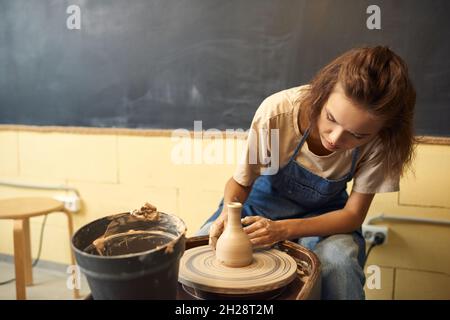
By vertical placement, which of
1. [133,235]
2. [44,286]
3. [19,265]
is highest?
[133,235]

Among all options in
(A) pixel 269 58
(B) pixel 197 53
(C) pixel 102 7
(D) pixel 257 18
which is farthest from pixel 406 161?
(C) pixel 102 7

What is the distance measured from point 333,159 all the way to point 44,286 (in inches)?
67.9

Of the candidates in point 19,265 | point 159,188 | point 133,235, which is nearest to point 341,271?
point 133,235

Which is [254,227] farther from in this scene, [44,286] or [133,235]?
[44,286]

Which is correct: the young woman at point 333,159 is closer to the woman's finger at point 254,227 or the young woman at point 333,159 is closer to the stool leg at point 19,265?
the woman's finger at point 254,227

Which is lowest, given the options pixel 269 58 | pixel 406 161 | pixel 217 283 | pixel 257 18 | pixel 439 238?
pixel 439 238

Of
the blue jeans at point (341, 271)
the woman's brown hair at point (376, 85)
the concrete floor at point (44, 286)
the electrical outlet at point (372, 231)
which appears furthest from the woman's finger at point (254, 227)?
the concrete floor at point (44, 286)

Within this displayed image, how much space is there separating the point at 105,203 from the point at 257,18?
1.22 metres

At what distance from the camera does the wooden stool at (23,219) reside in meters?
1.81

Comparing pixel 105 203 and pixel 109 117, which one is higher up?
pixel 109 117

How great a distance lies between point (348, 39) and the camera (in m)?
1.61

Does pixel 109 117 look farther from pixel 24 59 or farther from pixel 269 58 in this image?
pixel 269 58

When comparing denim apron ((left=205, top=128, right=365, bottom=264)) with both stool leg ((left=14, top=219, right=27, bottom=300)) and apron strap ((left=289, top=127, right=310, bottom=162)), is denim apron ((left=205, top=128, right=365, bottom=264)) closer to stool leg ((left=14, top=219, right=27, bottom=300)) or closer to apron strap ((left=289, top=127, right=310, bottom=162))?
apron strap ((left=289, top=127, right=310, bottom=162))

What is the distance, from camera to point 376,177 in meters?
1.18
